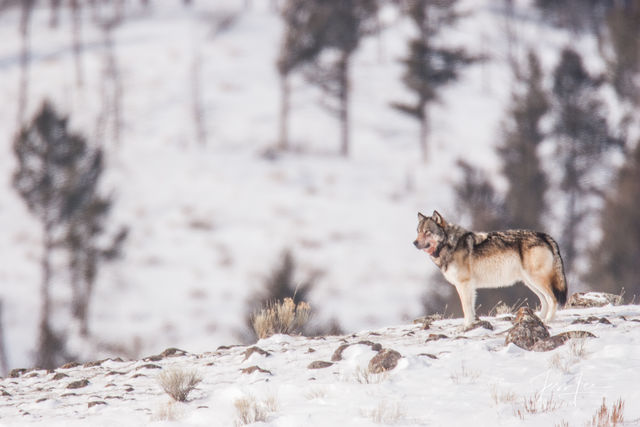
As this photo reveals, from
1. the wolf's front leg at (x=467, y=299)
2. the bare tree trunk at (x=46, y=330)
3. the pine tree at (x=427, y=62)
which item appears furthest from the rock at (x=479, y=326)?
the pine tree at (x=427, y=62)

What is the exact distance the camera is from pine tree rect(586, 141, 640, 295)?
1120 inches

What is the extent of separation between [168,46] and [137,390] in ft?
187

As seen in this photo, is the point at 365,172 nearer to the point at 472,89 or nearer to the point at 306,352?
the point at 472,89

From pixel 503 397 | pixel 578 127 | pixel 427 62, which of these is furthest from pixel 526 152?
pixel 503 397

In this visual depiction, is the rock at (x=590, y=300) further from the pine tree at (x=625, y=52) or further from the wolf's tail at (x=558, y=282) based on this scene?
the pine tree at (x=625, y=52)

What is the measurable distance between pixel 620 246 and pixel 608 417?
25878 mm

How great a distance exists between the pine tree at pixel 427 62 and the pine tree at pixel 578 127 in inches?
331

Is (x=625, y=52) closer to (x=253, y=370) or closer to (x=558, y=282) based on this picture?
(x=558, y=282)

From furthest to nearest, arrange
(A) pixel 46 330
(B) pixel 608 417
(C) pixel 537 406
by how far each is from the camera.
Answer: (A) pixel 46 330 < (C) pixel 537 406 < (B) pixel 608 417

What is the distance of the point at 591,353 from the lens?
6402mm

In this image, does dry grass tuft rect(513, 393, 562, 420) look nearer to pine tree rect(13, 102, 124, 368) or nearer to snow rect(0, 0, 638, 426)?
snow rect(0, 0, 638, 426)

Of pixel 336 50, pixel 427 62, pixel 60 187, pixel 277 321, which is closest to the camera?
pixel 277 321

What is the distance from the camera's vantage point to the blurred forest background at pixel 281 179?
28062 mm

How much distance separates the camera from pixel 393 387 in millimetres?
6141
